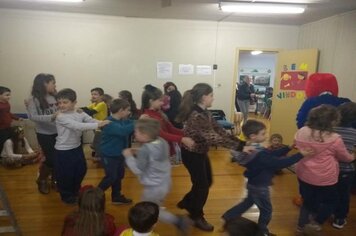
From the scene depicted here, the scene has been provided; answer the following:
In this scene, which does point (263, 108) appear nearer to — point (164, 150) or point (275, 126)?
point (275, 126)

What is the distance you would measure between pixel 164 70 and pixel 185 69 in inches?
17.4

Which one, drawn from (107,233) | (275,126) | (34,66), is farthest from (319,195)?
(34,66)

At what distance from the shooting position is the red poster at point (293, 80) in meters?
5.59

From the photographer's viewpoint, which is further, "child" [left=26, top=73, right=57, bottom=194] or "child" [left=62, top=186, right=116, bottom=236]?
"child" [left=26, top=73, right=57, bottom=194]

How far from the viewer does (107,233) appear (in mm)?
1872

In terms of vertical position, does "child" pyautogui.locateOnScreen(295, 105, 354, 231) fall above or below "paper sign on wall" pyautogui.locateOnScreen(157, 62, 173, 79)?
below

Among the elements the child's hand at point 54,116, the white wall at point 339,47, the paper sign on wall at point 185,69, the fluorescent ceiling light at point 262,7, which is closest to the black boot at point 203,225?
the child's hand at point 54,116

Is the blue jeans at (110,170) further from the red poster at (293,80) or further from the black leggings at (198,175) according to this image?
the red poster at (293,80)

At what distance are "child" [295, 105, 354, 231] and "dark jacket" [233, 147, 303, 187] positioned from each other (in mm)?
261

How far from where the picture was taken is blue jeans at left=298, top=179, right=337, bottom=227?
248cm

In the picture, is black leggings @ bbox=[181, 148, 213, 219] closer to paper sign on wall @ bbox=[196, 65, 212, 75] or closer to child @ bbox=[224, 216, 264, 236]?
child @ bbox=[224, 216, 264, 236]

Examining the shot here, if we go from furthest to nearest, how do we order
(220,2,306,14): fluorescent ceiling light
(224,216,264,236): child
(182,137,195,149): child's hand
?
(220,2,306,14): fluorescent ceiling light < (182,137,195,149): child's hand < (224,216,264,236): child

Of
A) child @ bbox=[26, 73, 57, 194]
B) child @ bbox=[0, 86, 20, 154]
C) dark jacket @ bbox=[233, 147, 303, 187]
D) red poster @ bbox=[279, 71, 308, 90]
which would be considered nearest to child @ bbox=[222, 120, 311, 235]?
dark jacket @ bbox=[233, 147, 303, 187]

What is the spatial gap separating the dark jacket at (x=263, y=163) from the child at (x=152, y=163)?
23.0 inches
